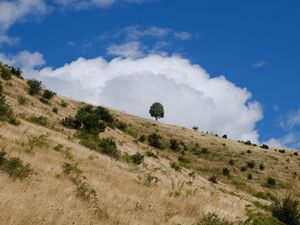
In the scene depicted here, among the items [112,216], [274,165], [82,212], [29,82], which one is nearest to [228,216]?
[112,216]

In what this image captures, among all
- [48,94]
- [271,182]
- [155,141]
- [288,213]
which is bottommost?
[288,213]

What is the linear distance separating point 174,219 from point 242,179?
3942 centimetres

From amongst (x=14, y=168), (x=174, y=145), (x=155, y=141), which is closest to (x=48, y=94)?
(x=155, y=141)

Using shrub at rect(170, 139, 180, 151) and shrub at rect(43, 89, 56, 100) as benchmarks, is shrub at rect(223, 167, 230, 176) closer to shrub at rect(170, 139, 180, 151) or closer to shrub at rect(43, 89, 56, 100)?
shrub at rect(170, 139, 180, 151)

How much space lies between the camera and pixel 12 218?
9305 millimetres

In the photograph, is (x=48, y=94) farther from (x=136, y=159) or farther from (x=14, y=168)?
(x=14, y=168)

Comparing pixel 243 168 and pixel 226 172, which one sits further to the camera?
pixel 243 168

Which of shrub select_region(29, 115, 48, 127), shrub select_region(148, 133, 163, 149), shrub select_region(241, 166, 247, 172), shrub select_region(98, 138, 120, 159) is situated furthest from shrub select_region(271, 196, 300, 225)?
shrub select_region(148, 133, 163, 149)

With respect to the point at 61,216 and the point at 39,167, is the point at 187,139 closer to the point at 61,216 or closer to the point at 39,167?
the point at 39,167

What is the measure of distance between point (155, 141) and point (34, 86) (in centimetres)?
1840

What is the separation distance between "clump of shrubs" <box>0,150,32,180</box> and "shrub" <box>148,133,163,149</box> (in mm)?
41911

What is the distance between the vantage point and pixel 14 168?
1526cm

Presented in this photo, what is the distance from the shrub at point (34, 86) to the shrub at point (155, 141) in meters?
16.7

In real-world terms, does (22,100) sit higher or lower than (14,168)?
higher
